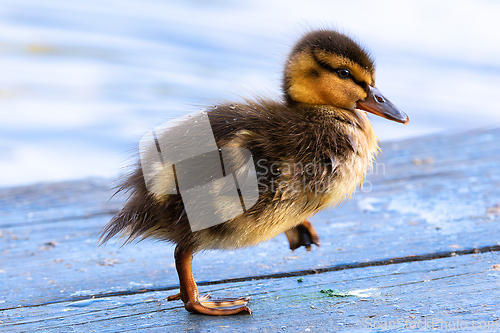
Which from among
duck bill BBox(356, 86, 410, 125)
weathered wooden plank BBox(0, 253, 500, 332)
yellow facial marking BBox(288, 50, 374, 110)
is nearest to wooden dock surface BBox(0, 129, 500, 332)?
weathered wooden plank BBox(0, 253, 500, 332)

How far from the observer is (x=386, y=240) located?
96.2 inches

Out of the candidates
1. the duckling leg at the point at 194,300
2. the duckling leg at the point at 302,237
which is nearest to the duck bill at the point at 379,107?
the duckling leg at the point at 302,237

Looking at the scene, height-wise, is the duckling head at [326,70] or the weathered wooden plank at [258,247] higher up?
the duckling head at [326,70]

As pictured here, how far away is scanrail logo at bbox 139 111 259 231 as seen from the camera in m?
1.79

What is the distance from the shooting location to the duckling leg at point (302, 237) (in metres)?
2.22

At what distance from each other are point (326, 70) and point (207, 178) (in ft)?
2.10

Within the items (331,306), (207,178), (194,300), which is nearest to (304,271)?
(331,306)

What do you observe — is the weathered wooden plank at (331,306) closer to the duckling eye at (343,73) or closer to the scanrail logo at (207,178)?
the scanrail logo at (207,178)

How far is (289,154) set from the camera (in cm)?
182

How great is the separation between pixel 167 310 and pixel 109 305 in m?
0.22

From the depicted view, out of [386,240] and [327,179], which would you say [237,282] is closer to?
[327,179]

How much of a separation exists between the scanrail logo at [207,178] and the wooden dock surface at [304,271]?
359mm

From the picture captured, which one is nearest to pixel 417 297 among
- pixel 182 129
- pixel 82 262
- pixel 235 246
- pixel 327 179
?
pixel 327 179

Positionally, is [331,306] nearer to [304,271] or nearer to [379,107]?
[304,271]
